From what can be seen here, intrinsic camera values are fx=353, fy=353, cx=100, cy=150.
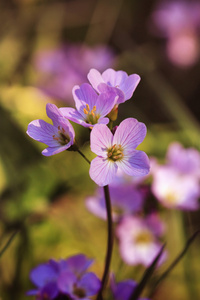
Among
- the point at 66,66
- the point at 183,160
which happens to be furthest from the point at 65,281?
the point at 66,66

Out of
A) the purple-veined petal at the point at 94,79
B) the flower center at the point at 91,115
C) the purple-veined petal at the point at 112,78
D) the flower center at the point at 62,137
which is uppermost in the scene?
the purple-veined petal at the point at 112,78

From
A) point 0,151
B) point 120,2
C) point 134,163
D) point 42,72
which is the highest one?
point 120,2

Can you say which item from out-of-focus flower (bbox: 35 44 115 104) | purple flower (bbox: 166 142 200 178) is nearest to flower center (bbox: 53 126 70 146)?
purple flower (bbox: 166 142 200 178)

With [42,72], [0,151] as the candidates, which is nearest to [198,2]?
[42,72]

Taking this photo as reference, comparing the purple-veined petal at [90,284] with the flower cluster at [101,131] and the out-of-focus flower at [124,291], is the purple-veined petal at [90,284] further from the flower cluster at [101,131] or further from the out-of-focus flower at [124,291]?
the flower cluster at [101,131]

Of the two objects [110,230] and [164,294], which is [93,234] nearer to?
[164,294]

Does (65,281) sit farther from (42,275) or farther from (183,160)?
(183,160)

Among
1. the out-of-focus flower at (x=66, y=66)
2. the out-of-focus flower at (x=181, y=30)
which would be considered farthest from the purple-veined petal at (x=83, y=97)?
the out-of-focus flower at (x=181, y=30)
